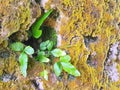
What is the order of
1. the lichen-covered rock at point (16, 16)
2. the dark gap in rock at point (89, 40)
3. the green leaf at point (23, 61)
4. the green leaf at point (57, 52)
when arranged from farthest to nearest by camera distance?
the dark gap in rock at point (89, 40) → the green leaf at point (57, 52) → the green leaf at point (23, 61) → the lichen-covered rock at point (16, 16)

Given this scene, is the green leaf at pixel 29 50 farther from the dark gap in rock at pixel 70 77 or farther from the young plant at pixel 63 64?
the dark gap in rock at pixel 70 77

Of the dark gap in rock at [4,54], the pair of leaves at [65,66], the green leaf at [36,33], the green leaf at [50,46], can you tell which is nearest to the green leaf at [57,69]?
the pair of leaves at [65,66]

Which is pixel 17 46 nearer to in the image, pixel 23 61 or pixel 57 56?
pixel 23 61

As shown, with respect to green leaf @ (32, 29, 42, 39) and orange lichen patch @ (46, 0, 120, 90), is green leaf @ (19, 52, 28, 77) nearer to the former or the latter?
green leaf @ (32, 29, 42, 39)

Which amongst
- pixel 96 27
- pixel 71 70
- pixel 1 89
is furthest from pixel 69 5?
pixel 1 89

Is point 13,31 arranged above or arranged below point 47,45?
Answer: above

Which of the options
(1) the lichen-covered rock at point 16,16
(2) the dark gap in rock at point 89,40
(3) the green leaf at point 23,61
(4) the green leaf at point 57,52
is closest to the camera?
(1) the lichen-covered rock at point 16,16

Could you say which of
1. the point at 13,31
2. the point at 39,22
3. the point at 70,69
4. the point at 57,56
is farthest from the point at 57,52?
the point at 13,31

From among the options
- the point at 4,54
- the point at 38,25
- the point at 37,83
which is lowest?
the point at 37,83
